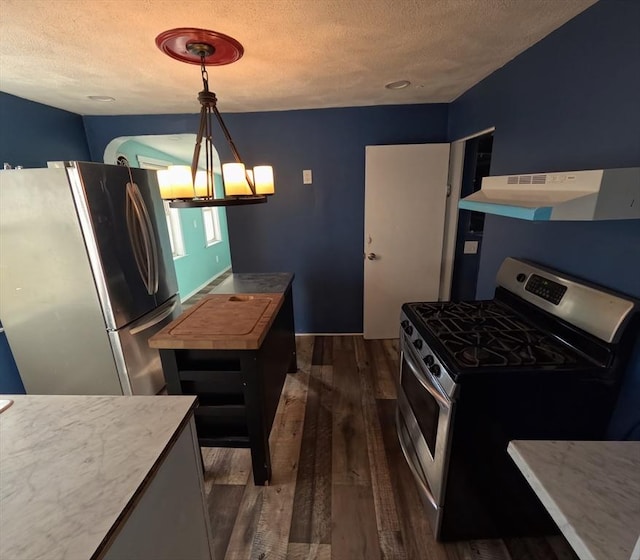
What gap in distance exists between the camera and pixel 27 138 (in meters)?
2.35

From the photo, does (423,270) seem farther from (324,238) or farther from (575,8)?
(575,8)

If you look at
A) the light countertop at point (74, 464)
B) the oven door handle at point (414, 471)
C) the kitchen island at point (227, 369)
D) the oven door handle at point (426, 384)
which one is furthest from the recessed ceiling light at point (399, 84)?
the light countertop at point (74, 464)

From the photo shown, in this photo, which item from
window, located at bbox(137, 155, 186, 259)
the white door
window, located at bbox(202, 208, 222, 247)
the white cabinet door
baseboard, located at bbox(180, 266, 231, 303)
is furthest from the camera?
window, located at bbox(202, 208, 222, 247)

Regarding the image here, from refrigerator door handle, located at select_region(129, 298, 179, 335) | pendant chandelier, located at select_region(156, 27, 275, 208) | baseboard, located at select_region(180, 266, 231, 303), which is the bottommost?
baseboard, located at select_region(180, 266, 231, 303)

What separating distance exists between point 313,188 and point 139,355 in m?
2.13

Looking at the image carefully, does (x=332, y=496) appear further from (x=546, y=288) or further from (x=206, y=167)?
(x=206, y=167)

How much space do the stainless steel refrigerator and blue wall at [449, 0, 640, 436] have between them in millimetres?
2618

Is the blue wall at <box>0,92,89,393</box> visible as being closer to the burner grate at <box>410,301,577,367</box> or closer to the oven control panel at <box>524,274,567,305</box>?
the burner grate at <box>410,301,577,367</box>

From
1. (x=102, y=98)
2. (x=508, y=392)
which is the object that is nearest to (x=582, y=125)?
(x=508, y=392)

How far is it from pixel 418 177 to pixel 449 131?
20.8 inches

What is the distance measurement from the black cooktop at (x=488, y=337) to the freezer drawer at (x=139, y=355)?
1969 mm

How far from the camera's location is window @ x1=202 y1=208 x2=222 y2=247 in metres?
5.80

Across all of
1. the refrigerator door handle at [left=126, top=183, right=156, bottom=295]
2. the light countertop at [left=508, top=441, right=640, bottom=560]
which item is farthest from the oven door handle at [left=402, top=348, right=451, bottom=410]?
the refrigerator door handle at [left=126, top=183, right=156, bottom=295]

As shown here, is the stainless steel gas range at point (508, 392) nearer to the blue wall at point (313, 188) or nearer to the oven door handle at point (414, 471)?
the oven door handle at point (414, 471)
